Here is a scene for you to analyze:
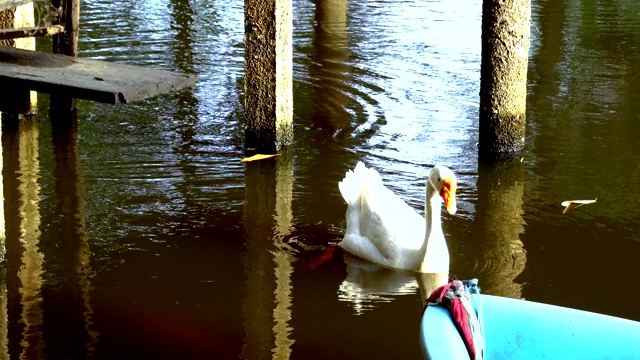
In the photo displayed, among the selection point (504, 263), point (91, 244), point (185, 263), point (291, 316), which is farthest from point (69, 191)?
point (504, 263)

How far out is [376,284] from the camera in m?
7.15

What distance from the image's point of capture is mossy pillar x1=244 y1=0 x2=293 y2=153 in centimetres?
906

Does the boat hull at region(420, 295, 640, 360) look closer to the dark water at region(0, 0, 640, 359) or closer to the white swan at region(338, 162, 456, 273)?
the dark water at region(0, 0, 640, 359)

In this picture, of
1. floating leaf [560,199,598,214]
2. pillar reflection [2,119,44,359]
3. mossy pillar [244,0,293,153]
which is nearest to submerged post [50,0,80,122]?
pillar reflection [2,119,44,359]

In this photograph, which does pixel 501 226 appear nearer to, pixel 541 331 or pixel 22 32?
pixel 541 331

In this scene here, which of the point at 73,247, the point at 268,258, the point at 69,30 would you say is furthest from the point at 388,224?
the point at 69,30

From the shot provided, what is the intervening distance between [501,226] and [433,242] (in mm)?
1170

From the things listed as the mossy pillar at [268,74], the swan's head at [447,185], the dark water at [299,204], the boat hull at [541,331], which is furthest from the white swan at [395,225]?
the boat hull at [541,331]

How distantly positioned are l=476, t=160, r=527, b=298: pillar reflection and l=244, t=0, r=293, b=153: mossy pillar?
1758 mm

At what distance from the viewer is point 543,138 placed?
401 inches

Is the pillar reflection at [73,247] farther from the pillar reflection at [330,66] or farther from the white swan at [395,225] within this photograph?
the pillar reflection at [330,66]

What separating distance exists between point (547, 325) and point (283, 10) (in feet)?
15.5

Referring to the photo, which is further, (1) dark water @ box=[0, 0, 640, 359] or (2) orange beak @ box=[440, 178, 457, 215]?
(2) orange beak @ box=[440, 178, 457, 215]

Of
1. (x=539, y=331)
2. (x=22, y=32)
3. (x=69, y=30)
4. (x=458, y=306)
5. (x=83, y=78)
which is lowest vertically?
(x=539, y=331)
